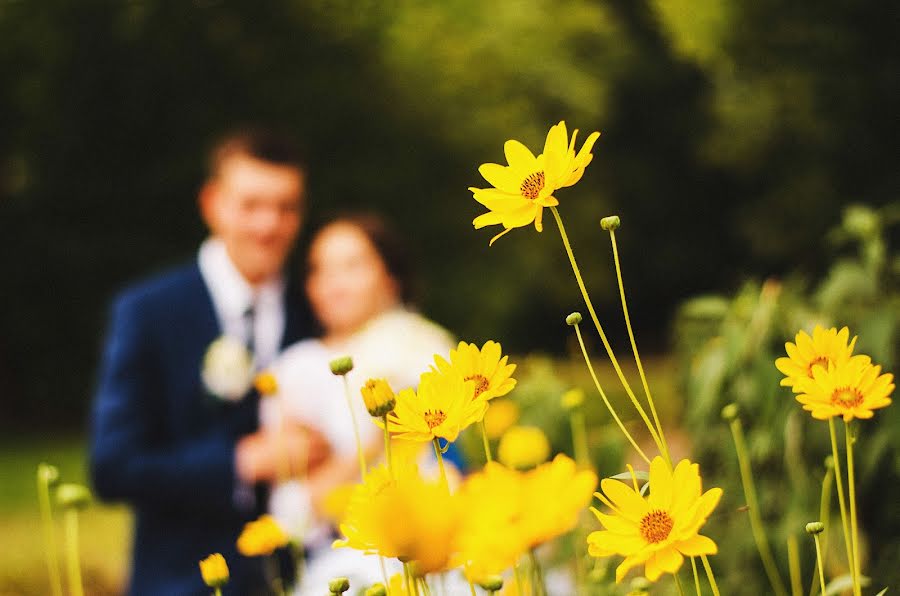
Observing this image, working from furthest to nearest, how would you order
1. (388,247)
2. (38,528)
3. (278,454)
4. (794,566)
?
(38,528) → (388,247) → (278,454) → (794,566)

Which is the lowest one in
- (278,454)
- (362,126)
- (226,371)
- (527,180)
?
(527,180)

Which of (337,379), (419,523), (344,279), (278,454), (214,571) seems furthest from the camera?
(344,279)

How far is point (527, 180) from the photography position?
54 centimetres

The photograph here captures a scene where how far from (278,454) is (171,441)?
0.42m

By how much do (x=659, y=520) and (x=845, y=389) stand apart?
130 millimetres

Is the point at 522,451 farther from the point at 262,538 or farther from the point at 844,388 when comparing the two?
the point at 262,538

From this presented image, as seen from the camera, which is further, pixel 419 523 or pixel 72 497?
pixel 72 497

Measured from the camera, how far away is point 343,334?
2178 mm

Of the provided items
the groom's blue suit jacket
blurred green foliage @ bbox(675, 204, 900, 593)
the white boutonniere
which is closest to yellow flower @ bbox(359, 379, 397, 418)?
blurred green foliage @ bbox(675, 204, 900, 593)

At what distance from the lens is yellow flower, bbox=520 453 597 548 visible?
40 cm

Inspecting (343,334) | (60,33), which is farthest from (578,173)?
(60,33)

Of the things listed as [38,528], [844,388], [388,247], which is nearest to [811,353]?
[844,388]

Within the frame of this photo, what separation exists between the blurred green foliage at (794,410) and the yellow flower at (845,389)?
632 millimetres

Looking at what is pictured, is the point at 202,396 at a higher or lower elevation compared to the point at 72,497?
higher
